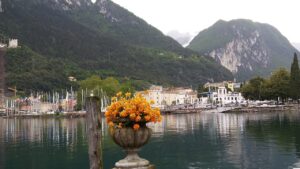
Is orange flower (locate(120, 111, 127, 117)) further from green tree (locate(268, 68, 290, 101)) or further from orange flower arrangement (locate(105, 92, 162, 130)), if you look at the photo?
green tree (locate(268, 68, 290, 101))

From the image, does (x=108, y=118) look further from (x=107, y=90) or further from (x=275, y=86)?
(x=107, y=90)

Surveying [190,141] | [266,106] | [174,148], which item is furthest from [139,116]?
[266,106]

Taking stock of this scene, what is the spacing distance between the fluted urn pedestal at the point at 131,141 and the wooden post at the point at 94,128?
1.81 feet

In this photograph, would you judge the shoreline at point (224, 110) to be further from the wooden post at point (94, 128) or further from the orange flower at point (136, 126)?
the wooden post at point (94, 128)

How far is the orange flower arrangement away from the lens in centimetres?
1325

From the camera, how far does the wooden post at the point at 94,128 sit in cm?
1286

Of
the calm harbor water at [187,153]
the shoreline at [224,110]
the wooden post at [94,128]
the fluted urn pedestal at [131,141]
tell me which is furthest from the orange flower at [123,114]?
the shoreline at [224,110]

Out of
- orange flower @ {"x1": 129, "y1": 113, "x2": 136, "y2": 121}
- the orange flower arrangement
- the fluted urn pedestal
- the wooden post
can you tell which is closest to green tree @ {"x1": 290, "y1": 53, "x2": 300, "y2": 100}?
the orange flower arrangement

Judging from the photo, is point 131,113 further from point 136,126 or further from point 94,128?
point 94,128

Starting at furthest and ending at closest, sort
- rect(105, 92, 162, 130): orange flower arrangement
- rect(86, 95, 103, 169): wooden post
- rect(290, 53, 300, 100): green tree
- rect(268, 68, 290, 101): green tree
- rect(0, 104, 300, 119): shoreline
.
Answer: rect(268, 68, 290, 101): green tree → rect(0, 104, 300, 119): shoreline → rect(290, 53, 300, 100): green tree → rect(105, 92, 162, 130): orange flower arrangement → rect(86, 95, 103, 169): wooden post

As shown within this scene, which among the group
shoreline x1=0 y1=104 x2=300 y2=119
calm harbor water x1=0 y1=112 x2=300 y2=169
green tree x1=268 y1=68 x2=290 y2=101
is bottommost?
calm harbor water x1=0 y1=112 x2=300 y2=169

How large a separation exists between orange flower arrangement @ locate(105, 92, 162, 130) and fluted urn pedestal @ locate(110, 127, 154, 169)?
194mm

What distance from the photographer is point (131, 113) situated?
43.5 feet

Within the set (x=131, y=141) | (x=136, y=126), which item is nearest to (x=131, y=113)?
(x=136, y=126)
